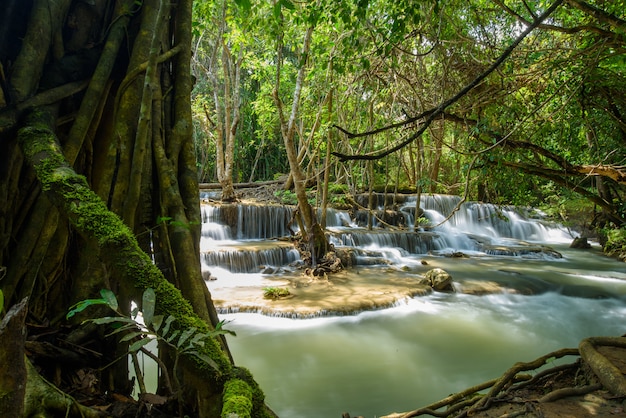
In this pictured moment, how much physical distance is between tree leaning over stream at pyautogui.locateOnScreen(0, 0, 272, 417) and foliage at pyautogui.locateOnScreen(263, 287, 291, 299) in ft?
17.5

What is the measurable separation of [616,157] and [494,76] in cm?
240

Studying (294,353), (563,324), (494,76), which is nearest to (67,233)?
(294,353)

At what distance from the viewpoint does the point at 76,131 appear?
2.29 meters

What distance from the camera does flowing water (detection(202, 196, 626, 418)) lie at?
493 cm

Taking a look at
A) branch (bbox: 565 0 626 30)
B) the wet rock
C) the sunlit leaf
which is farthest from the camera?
the wet rock

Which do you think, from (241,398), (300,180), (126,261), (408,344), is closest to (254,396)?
(241,398)

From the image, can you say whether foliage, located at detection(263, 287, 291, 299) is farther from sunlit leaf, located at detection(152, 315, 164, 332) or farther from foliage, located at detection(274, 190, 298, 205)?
foliage, located at detection(274, 190, 298, 205)

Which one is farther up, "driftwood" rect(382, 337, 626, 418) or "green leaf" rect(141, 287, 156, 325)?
"green leaf" rect(141, 287, 156, 325)

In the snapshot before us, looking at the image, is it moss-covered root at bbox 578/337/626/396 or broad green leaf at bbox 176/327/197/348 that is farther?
moss-covered root at bbox 578/337/626/396

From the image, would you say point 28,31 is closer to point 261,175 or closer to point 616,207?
point 616,207

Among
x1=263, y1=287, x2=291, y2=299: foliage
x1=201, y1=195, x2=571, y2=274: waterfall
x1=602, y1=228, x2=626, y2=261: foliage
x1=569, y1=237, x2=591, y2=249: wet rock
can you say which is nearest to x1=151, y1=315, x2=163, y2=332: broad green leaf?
x1=263, y1=287, x2=291, y2=299: foliage

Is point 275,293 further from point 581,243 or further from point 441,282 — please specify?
point 581,243

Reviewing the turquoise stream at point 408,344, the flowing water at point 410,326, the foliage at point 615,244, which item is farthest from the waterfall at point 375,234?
the turquoise stream at point 408,344

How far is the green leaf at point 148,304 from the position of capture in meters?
1.40
